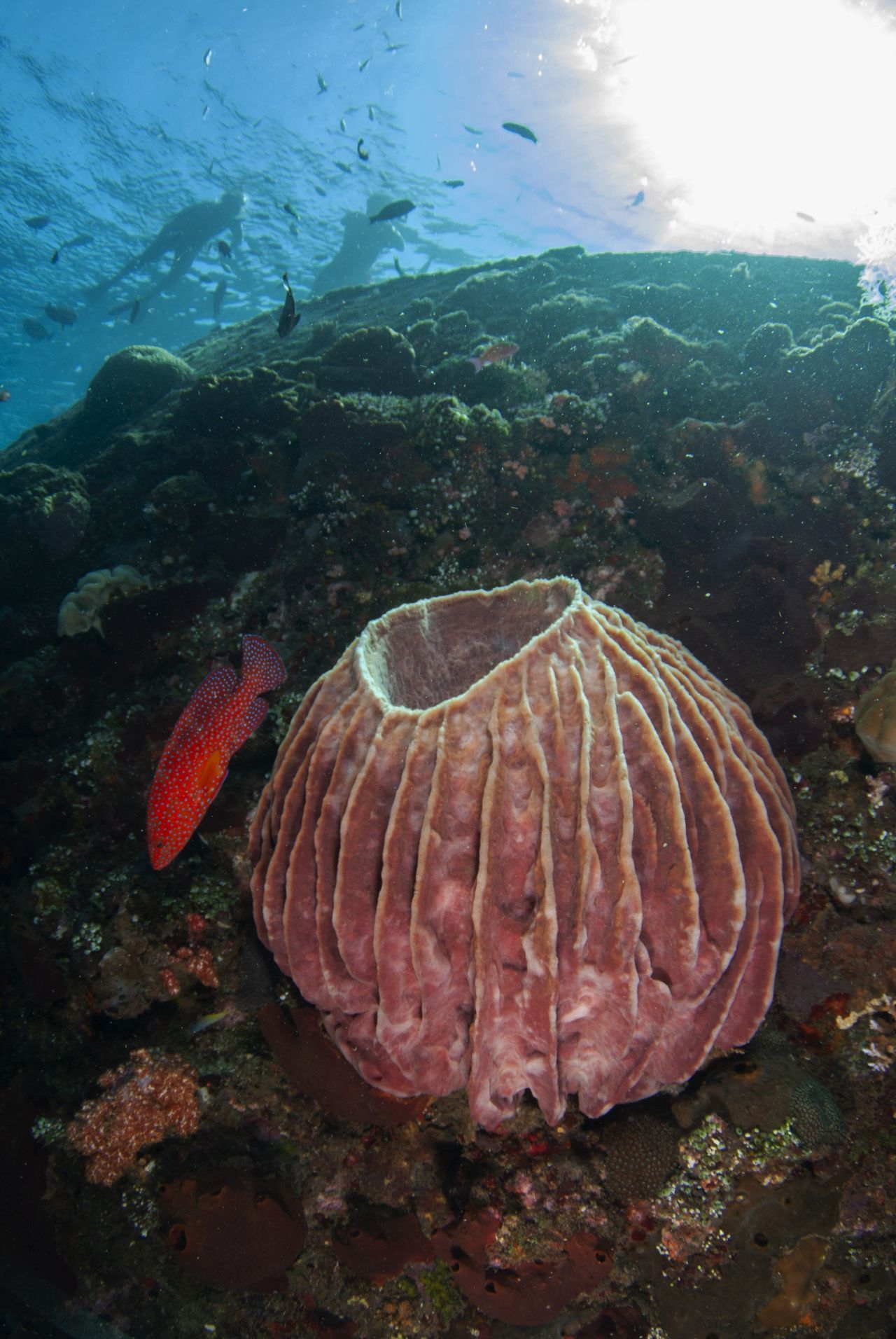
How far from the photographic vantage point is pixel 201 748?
2941 mm

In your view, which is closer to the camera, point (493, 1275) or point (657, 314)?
point (493, 1275)

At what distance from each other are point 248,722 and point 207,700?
0.25 metres

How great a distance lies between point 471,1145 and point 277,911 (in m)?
1.69

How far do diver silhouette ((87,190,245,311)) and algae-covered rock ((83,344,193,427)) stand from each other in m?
19.8

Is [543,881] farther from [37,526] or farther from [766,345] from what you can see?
[766,345]

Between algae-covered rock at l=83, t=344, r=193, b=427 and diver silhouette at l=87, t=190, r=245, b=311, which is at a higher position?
diver silhouette at l=87, t=190, r=245, b=311

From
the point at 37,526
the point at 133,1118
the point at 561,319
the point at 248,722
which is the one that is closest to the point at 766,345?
the point at 561,319

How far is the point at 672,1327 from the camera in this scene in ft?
9.10

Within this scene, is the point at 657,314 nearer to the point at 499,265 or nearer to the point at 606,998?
the point at 499,265

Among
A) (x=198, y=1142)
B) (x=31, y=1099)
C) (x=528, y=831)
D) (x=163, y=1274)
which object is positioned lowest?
(x=163, y=1274)

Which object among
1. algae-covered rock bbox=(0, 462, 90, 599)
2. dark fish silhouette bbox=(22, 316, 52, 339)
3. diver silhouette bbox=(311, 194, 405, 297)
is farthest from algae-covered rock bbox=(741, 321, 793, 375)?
diver silhouette bbox=(311, 194, 405, 297)

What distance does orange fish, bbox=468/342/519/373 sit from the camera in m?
7.97

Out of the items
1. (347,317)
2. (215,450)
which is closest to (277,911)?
(215,450)

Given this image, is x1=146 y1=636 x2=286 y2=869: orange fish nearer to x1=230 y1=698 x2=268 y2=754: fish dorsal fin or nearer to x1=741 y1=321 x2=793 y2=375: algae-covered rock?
x1=230 y1=698 x2=268 y2=754: fish dorsal fin
